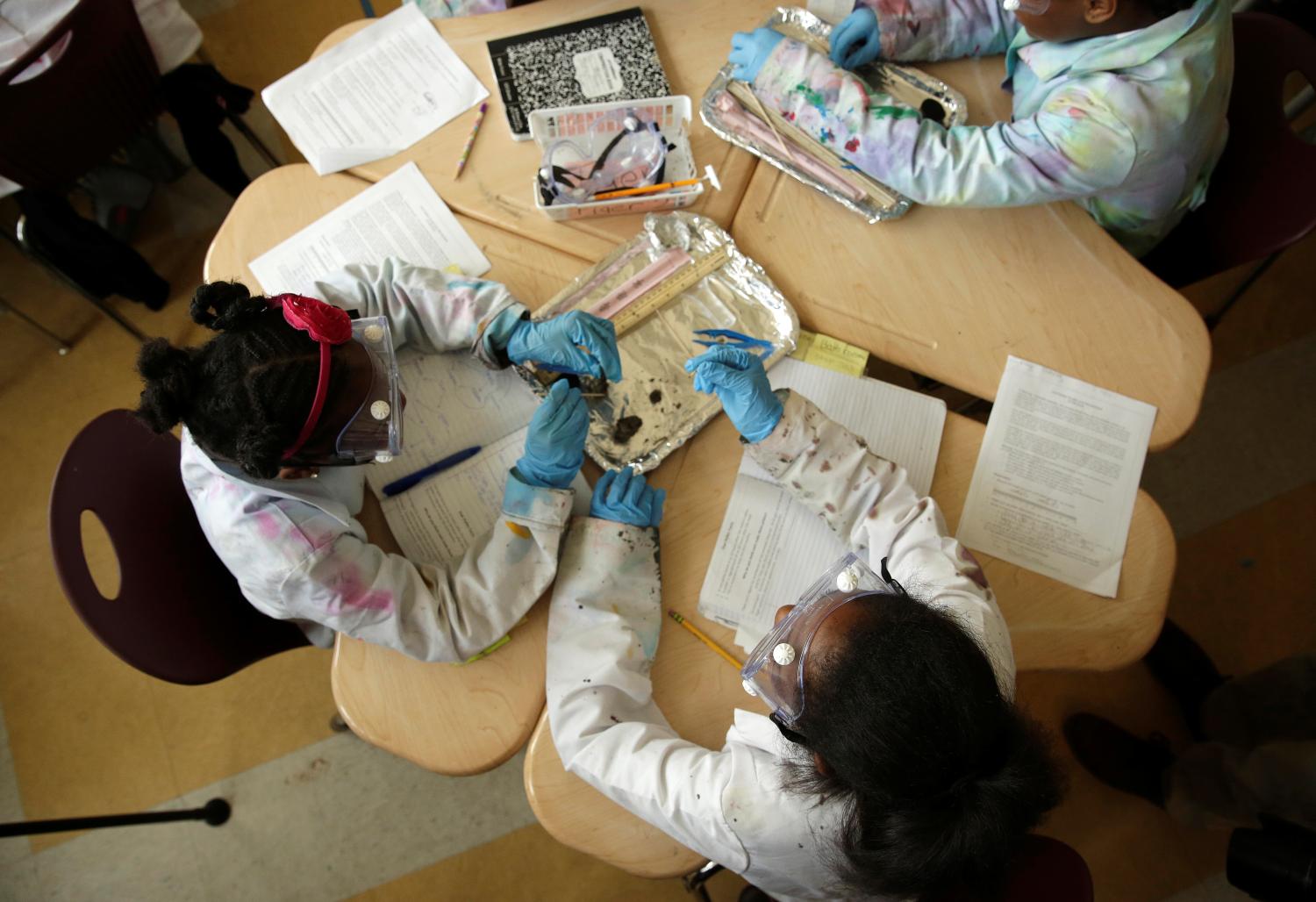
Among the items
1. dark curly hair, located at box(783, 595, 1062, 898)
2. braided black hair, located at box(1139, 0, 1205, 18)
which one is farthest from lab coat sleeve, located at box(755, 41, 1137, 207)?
dark curly hair, located at box(783, 595, 1062, 898)

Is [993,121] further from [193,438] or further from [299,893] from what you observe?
[299,893]

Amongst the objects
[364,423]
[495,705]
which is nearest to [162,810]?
[495,705]

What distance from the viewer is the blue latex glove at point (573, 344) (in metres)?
1.15

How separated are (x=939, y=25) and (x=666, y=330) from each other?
2.68 feet

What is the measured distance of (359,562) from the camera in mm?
1037

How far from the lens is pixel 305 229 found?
4.33ft

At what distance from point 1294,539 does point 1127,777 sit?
2.85 feet

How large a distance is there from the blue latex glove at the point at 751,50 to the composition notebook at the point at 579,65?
140 mm

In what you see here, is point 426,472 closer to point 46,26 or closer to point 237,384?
point 237,384

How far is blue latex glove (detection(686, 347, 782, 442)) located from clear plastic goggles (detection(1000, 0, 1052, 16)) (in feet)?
2.41

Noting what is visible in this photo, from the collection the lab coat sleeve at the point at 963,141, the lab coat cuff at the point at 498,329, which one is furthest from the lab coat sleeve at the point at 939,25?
the lab coat cuff at the point at 498,329

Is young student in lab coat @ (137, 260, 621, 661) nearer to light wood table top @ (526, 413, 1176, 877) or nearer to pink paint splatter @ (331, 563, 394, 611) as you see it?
pink paint splatter @ (331, 563, 394, 611)

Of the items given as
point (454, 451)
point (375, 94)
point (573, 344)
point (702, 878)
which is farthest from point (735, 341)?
point (702, 878)

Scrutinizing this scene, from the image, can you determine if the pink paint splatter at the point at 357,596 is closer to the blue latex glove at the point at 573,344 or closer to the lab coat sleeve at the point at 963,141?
the blue latex glove at the point at 573,344
